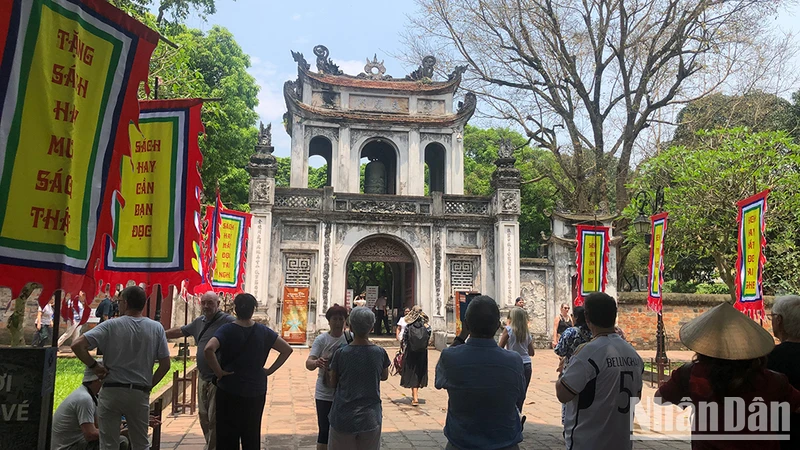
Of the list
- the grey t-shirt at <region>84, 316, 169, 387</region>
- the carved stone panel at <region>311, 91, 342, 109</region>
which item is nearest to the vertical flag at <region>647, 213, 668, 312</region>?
the grey t-shirt at <region>84, 316, 169, 387</region>

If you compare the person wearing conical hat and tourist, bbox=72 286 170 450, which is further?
tourist, bbox=72 286 170 450

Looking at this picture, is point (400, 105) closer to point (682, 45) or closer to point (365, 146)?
point (365, 146)

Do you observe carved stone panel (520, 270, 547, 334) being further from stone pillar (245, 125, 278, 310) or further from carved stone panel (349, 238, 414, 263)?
stone pillar (245, 125, 278, 310)

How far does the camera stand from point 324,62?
22.2m

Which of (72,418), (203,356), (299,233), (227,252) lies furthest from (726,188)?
(72,418)

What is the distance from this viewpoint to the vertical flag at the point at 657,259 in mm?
11617

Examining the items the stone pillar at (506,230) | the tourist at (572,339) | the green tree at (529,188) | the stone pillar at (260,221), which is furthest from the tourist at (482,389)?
the green tree at (529,188)

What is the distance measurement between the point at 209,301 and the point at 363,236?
12.8 meters

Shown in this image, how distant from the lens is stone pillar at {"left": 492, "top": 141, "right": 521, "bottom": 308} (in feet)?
58.8

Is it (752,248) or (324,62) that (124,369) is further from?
(324,62)

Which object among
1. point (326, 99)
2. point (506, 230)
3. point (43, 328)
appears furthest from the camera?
point (326, 99)

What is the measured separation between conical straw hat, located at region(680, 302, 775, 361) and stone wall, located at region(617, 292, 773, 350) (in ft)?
A: 52.6

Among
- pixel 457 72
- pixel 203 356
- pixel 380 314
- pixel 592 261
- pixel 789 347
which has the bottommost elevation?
pixel 380 314

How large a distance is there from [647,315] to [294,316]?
1121 cm
